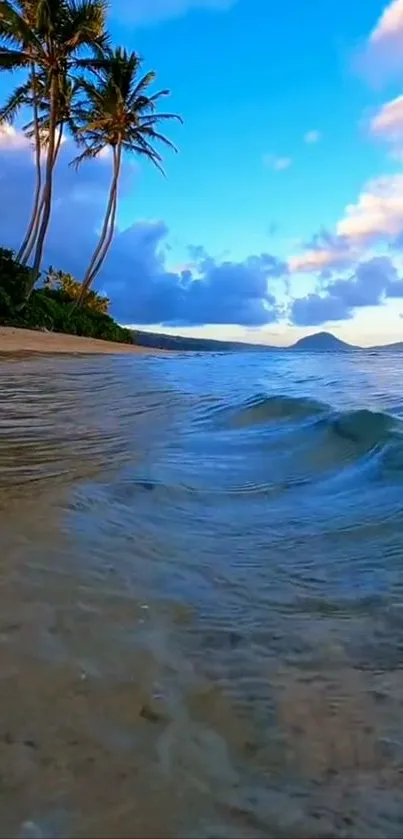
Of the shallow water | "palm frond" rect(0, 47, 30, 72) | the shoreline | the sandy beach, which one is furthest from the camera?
"palm frond" rect(0, 47, 30, 72)

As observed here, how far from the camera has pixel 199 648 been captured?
1.70 m

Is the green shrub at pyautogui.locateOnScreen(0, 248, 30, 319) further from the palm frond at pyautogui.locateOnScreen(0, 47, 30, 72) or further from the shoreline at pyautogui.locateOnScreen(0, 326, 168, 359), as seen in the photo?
the palm frond at pyautogui.locateOnScreen(0, 47, 30, 72)

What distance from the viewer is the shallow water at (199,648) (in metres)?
1.14

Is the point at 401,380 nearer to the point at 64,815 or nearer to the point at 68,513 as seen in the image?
the point at 68,513

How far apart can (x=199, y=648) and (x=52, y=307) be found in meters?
22.5

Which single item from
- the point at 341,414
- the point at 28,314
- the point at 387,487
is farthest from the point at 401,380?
the point at 28,314

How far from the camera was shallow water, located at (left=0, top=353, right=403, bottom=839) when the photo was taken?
1140 mm

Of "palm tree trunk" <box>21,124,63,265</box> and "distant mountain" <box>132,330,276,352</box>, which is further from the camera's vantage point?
"distant mountain" <box>132,330,276,352</box>

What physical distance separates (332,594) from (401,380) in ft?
29.3

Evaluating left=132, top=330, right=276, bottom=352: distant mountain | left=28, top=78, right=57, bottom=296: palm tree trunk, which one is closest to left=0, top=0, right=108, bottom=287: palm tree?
left=28, top=78, right=57, bottom=296: palm tree trunk

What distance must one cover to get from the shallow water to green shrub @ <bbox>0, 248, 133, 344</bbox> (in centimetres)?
1760

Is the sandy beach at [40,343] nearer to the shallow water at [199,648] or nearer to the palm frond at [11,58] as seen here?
the palm frond at [11,58]

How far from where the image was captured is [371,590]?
215 centimetres

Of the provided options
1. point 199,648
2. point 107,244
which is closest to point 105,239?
point 107,244
